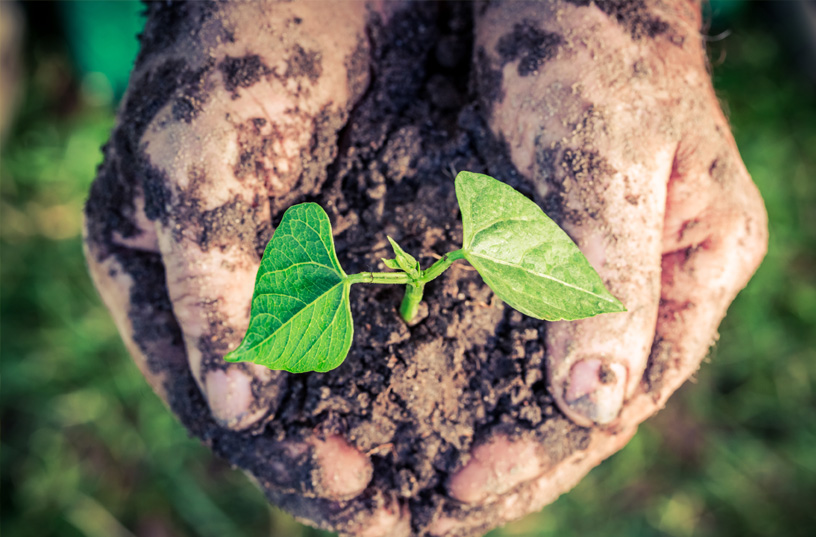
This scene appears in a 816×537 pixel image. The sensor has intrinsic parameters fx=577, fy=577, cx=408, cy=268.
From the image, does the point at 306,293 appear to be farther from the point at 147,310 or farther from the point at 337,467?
the point at 147,310

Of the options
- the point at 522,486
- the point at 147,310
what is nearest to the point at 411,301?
the point at 522,486

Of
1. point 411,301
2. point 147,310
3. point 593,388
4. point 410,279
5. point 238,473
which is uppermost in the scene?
point 410,279

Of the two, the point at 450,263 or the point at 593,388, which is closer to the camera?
the point at 450,263

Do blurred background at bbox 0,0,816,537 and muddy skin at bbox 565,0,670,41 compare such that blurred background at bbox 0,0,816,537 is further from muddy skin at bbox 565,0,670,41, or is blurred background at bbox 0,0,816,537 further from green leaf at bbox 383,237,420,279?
green leaf at bbox 383,237,420,279

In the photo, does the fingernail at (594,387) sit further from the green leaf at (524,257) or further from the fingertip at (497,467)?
the green leaf at (524,257)

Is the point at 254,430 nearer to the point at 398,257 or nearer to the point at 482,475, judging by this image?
the point at 482,475

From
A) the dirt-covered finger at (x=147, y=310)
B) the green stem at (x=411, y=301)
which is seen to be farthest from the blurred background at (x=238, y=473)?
the green stem at (x=411, y=301)
